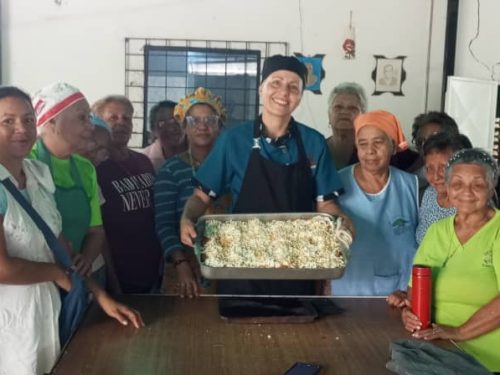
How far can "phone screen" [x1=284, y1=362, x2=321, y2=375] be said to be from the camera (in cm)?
150

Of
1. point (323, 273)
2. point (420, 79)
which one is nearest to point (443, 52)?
point (420, 79)

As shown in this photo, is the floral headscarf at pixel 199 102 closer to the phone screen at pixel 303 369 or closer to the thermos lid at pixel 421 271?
the thermos lid at pixel 421 271

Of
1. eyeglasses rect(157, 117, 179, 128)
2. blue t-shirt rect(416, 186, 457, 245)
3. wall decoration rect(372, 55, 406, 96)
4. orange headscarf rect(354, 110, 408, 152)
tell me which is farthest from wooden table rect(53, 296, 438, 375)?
wall decoration rect(372, 55, 406, 96)

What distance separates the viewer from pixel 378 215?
7.80 ft

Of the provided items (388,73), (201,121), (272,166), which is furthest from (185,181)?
(388,73)

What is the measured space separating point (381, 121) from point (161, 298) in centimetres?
116

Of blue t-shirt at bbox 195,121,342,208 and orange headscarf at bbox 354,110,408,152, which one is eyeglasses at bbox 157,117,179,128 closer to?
blue t-shirt at bbox 195,121,342,208

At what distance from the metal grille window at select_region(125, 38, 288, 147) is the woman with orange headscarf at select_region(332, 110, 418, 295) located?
5.36ft

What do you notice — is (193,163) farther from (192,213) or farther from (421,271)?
(421,271)

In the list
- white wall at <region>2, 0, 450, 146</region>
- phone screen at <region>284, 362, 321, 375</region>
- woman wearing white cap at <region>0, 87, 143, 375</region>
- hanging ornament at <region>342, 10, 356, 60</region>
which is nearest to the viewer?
phone screen at <region>284, 362, 321, 375</region>

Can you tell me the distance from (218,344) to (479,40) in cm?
337

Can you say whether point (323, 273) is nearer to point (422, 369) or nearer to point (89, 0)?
point (422, 369)

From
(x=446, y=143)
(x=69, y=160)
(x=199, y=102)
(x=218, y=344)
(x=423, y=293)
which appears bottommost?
(x=218, y=344)

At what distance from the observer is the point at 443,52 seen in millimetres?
4016
